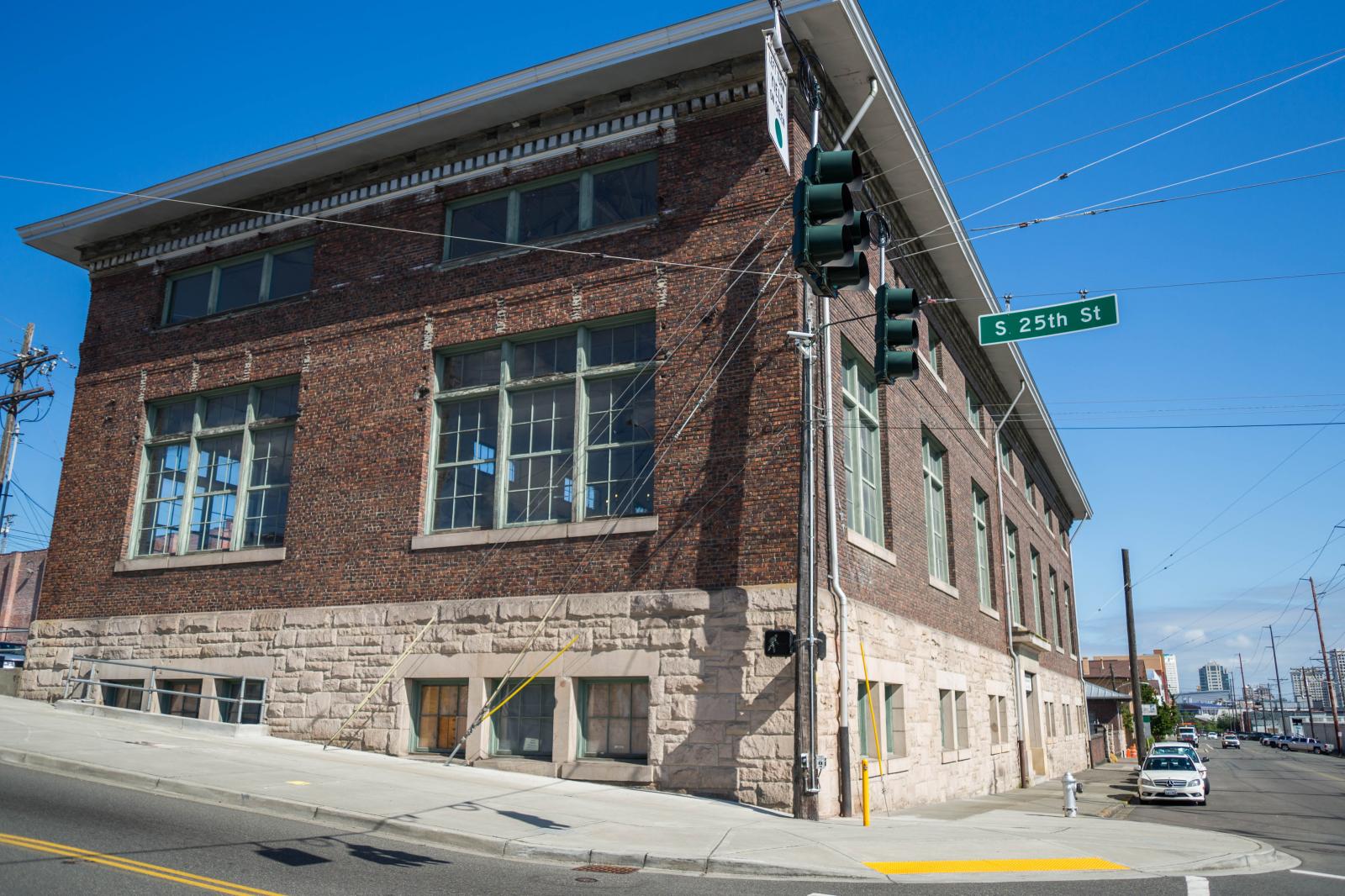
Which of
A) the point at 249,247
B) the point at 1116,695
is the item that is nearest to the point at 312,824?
the point at 249,247

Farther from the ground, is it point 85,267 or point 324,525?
point 85,267

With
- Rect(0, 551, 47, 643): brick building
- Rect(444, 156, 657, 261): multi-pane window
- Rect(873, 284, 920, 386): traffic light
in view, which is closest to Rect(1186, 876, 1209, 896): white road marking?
Rect(873, 284, 920, 386): traffic light

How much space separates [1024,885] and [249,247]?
18.7m

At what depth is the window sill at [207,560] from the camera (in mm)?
18891

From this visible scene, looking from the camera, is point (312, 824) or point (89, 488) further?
point (89, 488)

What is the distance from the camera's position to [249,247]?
68.6ft

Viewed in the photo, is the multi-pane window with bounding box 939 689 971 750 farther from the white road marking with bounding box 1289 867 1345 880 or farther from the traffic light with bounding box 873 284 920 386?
the traffic light with bounding box 873 284 920 386

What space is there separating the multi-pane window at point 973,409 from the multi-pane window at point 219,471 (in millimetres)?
17654

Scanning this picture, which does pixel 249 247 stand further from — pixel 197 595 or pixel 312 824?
pixel 312 824

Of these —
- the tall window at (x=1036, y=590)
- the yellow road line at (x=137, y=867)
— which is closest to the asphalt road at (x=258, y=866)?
the yellow road line at (x=137, y=867)

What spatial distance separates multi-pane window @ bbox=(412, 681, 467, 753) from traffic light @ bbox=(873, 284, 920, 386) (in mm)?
10735

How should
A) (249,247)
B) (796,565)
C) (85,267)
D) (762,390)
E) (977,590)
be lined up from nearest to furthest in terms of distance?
1. (796,565)
2. (762,390)
3. (249,247)
4. (85,267)
5. (977,590)

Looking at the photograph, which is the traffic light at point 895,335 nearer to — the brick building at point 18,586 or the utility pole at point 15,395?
the utility pole at point 15,395

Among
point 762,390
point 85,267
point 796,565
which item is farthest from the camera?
point 85,267
